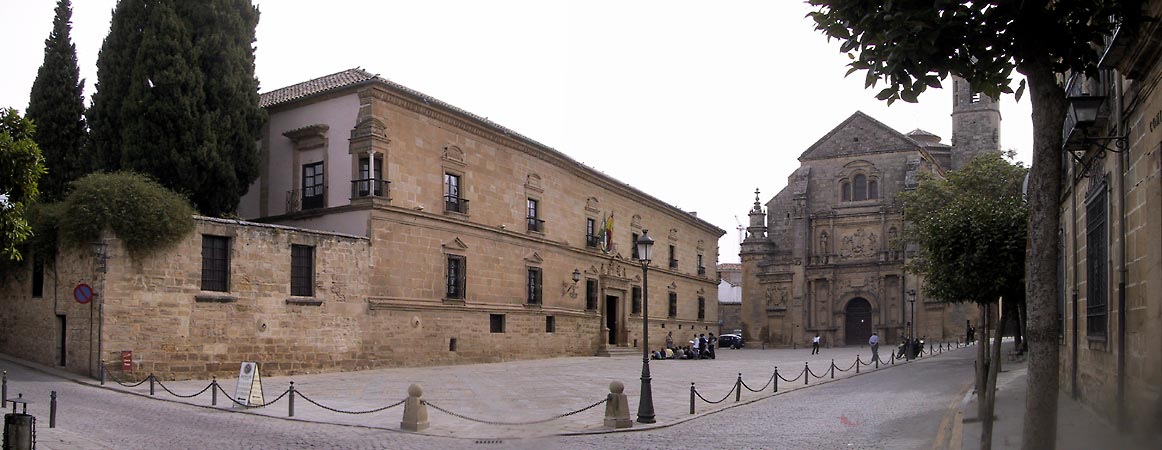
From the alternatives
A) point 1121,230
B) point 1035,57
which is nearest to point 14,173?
point 1035,57

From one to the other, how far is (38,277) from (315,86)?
9.71 metres

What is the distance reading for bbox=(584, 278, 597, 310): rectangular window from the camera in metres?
37.5

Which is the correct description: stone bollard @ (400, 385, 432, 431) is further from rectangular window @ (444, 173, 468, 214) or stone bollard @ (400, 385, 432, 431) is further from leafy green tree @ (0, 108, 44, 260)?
rectangular window @ (444, 173, 468, 214)

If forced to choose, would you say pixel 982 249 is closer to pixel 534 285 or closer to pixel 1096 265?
pixel 1096 265

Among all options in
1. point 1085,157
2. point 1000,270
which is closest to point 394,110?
point 1000,270

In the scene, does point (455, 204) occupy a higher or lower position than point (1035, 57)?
higher

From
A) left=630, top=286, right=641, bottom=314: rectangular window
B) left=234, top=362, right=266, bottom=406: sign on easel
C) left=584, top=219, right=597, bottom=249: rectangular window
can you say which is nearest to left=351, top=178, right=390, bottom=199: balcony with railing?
left=234, top=362, right=266, bottom=406: sign on easel

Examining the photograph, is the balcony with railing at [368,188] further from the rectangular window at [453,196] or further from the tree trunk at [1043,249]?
the tree trunk at [1043,249]

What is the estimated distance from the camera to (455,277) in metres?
28.7

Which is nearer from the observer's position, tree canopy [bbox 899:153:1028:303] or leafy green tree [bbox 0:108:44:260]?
leafy green tree [bbox 0:108:44:260]

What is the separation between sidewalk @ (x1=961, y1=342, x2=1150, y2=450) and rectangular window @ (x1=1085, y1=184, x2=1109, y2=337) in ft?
3.61

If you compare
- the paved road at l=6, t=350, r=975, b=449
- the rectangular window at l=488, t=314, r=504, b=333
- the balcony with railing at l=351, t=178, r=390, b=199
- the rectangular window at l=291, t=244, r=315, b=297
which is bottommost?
the paved road at l=6, t=350, r=975, b=449

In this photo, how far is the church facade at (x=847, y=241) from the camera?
172ft

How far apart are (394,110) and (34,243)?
9.67m
